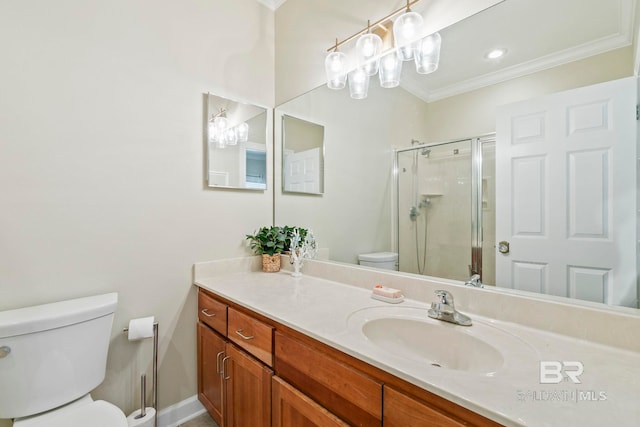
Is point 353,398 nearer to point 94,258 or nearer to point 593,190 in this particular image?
point 593,190

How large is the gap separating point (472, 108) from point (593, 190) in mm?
521

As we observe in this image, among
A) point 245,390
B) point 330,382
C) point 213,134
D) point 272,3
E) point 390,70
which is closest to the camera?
point 330,382

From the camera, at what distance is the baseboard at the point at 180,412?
162cm

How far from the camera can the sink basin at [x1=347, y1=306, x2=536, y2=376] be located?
80 cm

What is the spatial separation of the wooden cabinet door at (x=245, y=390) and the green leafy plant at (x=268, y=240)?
68 cm

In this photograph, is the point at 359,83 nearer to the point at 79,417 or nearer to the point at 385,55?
the point at 385,55

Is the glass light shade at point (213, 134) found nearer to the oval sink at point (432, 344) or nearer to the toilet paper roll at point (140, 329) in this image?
the toilet paper roll at point (140, 329)

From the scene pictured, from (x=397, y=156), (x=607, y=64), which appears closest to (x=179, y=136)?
(x=397, y=156)

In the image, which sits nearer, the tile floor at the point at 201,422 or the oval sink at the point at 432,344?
the oval sink at the point at 432,344

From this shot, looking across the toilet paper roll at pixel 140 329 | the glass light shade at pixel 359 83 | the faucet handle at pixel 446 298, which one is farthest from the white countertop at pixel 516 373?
the glass light shade at pixel 359 83

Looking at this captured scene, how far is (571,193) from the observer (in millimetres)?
954

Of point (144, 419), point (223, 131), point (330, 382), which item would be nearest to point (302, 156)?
point (223, 131)

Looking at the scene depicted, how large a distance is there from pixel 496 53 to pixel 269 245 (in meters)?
1.58

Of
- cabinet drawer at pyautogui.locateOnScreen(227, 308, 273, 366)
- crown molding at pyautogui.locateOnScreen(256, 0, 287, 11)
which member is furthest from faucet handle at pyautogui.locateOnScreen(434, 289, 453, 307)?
crown molding at pyautogui.locateOnScreen(256, 0, 287, 11)
